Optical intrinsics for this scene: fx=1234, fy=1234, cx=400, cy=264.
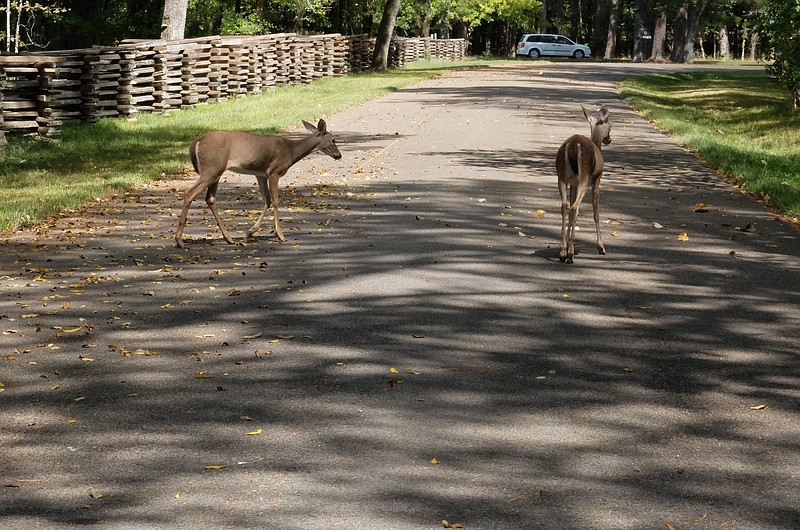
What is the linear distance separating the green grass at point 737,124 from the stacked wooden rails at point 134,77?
37.0ft

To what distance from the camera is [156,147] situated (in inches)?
874

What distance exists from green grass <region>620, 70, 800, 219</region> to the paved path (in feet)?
9.63

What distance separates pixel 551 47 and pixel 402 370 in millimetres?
83411

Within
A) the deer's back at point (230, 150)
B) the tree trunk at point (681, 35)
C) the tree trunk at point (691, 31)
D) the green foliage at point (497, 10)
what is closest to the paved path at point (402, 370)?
the deer's back at point (230, 150)

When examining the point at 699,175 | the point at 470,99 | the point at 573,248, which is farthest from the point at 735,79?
the point at 573,248

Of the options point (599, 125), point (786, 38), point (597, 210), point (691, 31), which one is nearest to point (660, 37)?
point (691, 31)

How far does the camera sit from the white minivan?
89.2m

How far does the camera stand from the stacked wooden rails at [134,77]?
23.4m

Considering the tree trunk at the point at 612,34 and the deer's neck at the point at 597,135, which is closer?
the deer's neck at the point at 597,135

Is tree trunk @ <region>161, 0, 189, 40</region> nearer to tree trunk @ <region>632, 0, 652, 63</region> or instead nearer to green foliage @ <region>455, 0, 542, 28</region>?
tree trunk @ <region>632, 0, 652, 63</region>

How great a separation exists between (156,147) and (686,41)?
5994 cm

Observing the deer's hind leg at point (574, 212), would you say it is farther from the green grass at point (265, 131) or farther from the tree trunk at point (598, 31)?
the tree trunk at point (598, 31)

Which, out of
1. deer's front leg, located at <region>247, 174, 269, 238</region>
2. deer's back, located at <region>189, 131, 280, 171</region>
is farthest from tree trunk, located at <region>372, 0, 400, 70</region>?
deer's back, located at <region>189, 131, 280, 171</region>

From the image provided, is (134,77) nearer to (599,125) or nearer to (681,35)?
(599,125)
